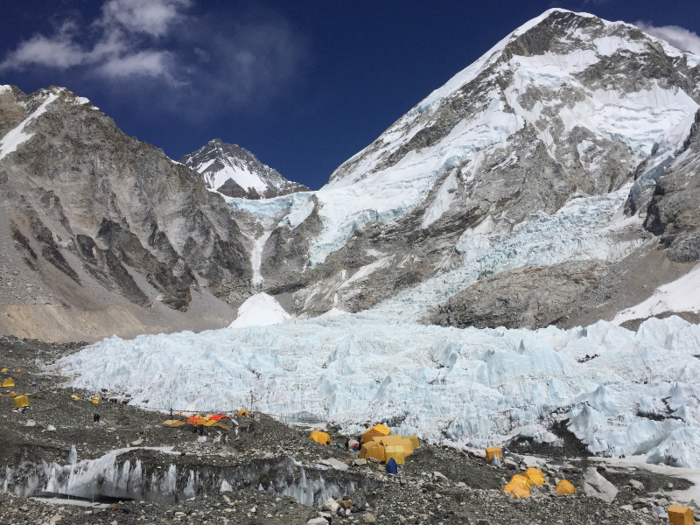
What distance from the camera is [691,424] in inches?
615

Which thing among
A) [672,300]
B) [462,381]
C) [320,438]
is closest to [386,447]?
[320,438]

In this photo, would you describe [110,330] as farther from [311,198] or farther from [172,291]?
[311,198]

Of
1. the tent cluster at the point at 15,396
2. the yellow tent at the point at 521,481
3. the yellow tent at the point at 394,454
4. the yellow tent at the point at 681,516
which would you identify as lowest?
the yellow tent at the point at 681,516

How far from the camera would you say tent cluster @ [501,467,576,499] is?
1212cm

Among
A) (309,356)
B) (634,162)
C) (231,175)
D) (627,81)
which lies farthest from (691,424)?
(231,175)

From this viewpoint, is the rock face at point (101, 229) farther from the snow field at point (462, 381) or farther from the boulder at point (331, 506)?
the boulder at point (331, 506)

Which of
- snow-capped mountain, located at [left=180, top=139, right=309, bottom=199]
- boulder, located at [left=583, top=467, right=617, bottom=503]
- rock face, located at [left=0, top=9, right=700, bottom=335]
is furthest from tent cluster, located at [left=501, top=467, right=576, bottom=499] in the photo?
snow-capped mountain, located at [left=180, top=139, right=309, bottom=199]

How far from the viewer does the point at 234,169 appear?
182750mm

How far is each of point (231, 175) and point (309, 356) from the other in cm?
15592

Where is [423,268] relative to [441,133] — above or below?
below

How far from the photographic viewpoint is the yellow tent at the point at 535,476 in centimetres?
1310

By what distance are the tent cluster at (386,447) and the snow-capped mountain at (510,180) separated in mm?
28015

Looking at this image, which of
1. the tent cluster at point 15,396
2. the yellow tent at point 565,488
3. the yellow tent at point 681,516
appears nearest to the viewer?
the yellow tent at point 681,516

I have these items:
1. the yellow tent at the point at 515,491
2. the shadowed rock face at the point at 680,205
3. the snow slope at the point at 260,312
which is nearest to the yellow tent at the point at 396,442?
the yellow tent at the point at 515,491
